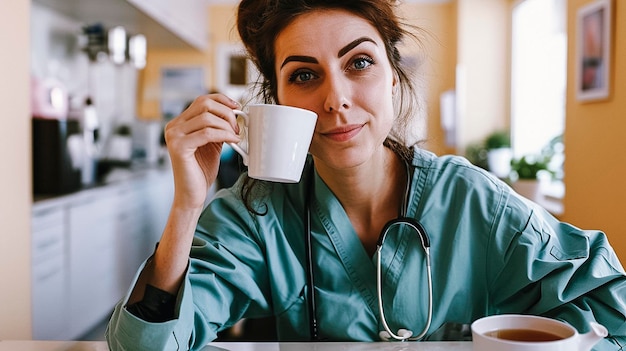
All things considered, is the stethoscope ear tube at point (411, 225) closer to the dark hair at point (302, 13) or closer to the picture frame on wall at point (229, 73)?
the dark hair at point (302, 13)

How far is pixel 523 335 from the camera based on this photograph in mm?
691

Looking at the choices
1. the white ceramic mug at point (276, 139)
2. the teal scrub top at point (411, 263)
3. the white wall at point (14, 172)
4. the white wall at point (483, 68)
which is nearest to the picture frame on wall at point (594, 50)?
the teal scrub top at point (411, 263)

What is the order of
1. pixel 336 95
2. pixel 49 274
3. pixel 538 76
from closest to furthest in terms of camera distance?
pixel 336 95
pixel 49 274
pixel 538 76

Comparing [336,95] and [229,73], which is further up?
[229,73]

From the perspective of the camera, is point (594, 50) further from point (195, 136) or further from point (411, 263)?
Result: point (195, 136)

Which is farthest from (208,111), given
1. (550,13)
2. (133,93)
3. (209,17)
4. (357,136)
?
(209,17)

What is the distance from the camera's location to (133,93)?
563 centimetres

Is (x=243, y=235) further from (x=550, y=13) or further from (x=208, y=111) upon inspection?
Result: (x=550, y=13)

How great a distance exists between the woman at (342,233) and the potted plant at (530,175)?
2.84 m

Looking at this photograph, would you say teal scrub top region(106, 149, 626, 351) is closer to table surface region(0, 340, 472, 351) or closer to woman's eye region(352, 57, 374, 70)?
table surface region(0, 340, 472, 351)

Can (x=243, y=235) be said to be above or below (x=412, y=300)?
above

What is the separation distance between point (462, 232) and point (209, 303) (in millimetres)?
483

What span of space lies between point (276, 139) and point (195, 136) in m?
0.15

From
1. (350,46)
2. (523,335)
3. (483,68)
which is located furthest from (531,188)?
(523,335)
